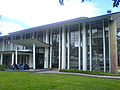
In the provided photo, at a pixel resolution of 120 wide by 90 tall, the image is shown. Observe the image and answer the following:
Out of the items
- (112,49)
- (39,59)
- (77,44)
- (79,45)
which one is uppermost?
(77,44)

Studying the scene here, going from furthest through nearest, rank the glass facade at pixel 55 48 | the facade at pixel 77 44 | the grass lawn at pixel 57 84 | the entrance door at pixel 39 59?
the entrance door at pixel 39 59
the glass facade at pixel 55 48
the facade at pixel 77 44
the grass lawn at pixel 57 84

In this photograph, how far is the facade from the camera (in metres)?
23.4

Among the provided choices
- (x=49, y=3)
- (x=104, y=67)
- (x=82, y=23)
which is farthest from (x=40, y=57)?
(x=49, y=3)

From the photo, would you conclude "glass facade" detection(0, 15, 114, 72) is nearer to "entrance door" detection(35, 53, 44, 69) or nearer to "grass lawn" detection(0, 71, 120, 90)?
"entrance door" detection(35, 53, 44, 69)

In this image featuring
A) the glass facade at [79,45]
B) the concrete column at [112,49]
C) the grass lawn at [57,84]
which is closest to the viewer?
the grass lawn at [57,84]

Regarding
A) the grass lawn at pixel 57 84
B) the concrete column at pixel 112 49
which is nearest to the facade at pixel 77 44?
the concrete column at pixel 112 49

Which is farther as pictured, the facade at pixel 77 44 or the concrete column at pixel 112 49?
the facade at pixel 77 44

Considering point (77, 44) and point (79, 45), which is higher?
point (77, 44)

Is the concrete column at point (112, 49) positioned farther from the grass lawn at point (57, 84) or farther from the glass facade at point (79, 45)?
the grass lawn at point (57, 84)

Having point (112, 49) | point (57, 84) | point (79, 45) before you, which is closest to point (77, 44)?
point (79, 45)

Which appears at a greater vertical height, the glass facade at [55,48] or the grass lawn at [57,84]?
the glass facade at [55,48]

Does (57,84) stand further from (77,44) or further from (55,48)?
(55,48)

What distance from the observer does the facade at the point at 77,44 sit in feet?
76.8

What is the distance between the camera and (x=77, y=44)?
26953 mm
